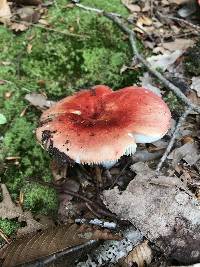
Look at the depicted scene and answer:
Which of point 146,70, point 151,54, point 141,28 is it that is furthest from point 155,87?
point 141,28

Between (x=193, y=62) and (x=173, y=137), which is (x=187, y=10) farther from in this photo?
(x=173, y=137)

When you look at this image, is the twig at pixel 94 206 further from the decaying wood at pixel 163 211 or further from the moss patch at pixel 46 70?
the moss patch at pixel 46 70

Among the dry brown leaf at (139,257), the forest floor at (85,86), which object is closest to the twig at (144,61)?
the forest floor at (85,86)

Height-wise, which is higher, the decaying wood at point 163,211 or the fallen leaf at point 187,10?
the fallen leaf at point 187,10

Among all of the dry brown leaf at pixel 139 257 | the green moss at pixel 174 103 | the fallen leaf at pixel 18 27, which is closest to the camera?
the dry brown leaf at pixel 139 257

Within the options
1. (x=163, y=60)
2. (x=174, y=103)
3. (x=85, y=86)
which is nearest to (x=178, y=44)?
(x=163, y=60)

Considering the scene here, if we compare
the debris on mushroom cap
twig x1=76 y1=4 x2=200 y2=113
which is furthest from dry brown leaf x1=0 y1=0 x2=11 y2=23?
the debris on mushroom cap
